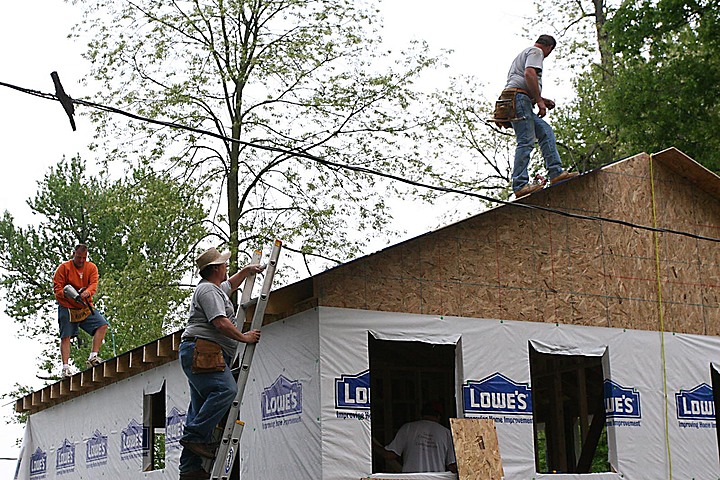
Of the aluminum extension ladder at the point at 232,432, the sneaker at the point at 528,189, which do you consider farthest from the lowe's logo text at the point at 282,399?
the sneaker at the point at 528,189

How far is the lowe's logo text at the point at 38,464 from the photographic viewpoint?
1616 cm

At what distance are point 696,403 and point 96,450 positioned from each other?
323 inches

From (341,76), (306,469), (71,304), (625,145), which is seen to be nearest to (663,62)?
(625,145)

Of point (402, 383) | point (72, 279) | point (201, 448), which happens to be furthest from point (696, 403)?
point (72, 279)

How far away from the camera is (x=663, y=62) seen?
21.8 metres

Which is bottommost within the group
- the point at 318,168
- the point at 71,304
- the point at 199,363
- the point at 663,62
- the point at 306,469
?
the point at 306,469

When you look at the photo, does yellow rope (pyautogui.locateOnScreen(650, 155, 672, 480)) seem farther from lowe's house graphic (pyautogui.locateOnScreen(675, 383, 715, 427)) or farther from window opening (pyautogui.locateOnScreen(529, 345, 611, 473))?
window opening (pyautogui.locateOnScreen(529, 345, 611, 473))

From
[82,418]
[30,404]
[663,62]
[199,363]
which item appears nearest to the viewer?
[199,363]

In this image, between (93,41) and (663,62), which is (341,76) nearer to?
(93,41)

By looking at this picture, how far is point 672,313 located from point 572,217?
1762 millimetres

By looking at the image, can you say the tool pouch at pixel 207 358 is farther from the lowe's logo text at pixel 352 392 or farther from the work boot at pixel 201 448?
the lowe's logo text at pixel 352 392

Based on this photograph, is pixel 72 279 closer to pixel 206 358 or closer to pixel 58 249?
pixel 206 358

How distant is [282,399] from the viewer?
31.0ft

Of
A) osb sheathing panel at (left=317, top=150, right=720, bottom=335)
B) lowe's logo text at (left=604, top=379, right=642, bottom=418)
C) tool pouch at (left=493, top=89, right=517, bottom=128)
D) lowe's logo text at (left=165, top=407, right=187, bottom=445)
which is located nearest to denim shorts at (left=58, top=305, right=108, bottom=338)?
lowe's logo text at (left=165, top=407, right=187, bottom=445)
